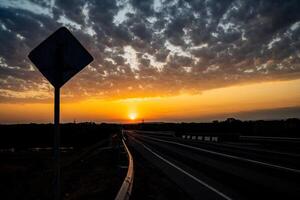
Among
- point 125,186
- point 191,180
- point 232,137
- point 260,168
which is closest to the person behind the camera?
point 125,186

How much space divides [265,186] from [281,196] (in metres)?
1.77

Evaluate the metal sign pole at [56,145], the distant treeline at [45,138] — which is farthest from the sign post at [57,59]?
the distant treeline at [45,138]

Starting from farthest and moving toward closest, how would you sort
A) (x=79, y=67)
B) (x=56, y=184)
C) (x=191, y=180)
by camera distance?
(x=191, y=180)
(x=79, y=67)
(x=56, y=184)

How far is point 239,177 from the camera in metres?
13.4

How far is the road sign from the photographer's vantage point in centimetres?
560

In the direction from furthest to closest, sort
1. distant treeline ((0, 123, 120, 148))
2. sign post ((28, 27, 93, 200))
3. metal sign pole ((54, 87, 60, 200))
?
distant treeline ((0, 123, 120, 148)) < sign post ((28, 27, 93, 200)) < metal sign pole ((54, 87, 60, 200))

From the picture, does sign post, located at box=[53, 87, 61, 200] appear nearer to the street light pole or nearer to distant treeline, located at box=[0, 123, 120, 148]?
the street light pole

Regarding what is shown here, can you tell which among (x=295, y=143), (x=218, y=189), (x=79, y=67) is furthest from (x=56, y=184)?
(x=295, y=143)

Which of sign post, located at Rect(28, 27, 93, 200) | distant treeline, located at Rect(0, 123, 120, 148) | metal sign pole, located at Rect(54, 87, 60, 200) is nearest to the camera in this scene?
metal sign pole, located at Rect(54, 87, 60, 200)

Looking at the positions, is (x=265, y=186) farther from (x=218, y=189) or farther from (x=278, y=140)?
(x=278, y=140)

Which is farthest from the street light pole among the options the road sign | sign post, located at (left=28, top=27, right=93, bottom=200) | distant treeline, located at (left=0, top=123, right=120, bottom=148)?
distant treeline, located at (left=0, top=123, right=120, bottom=148)

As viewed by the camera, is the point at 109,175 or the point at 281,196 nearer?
the point at 281,196

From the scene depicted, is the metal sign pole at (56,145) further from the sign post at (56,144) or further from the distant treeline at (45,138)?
the distant treeline at (45,138)

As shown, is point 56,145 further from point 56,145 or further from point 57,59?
point 57,59
